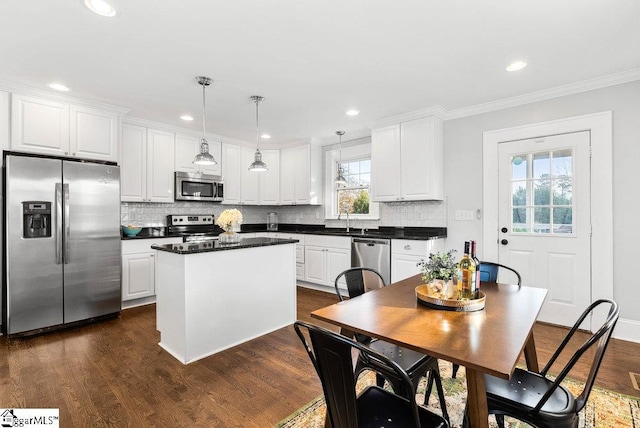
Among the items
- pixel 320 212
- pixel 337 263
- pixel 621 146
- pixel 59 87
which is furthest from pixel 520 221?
pixel 59 87

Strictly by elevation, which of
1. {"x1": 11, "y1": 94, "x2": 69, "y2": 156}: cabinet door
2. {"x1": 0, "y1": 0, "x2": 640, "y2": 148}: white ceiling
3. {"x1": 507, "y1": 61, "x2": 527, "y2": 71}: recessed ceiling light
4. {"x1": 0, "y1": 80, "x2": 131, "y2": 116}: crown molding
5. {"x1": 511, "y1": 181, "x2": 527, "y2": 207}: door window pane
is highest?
{"x1": 0, "y1": 0, "x2": 640, "y2": 148}: white ceiling

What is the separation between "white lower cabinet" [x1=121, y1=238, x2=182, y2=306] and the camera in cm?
385

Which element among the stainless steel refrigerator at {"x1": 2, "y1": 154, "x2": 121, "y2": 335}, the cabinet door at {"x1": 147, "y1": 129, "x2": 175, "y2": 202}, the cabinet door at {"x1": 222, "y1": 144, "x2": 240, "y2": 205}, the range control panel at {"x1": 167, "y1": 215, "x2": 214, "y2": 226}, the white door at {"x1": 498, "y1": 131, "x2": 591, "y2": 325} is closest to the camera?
the stainless steel refrigerator at {"x1": 2, "y1": 154, "x2": 121, "y2": 335}

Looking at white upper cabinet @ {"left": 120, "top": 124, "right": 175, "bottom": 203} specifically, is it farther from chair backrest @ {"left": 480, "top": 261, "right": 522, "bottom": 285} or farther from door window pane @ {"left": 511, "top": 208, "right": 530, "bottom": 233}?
door window pane @ {"left": 511, "top": 208, "right": 530, "bottom": 233}

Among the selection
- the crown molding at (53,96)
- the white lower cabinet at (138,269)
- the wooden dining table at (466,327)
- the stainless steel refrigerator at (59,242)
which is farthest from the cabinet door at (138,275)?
the wooden dining table at (466,327)

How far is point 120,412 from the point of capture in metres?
1.92

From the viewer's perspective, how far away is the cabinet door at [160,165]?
4.41 metres

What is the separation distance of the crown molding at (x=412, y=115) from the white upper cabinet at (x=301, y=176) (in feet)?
4.57

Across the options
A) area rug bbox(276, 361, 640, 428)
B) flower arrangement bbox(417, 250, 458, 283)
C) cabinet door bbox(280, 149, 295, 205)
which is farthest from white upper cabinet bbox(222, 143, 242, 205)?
flower arrangement bbox(417, 250, 458, 283)

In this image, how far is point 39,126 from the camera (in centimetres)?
327

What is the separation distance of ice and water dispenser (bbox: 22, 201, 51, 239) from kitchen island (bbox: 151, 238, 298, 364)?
1.42m

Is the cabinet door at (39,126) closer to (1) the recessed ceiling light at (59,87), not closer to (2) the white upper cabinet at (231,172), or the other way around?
(1) the recessed ceiling light at (59,87)

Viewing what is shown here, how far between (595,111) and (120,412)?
15.3ft

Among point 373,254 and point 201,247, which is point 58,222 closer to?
point 201,247
